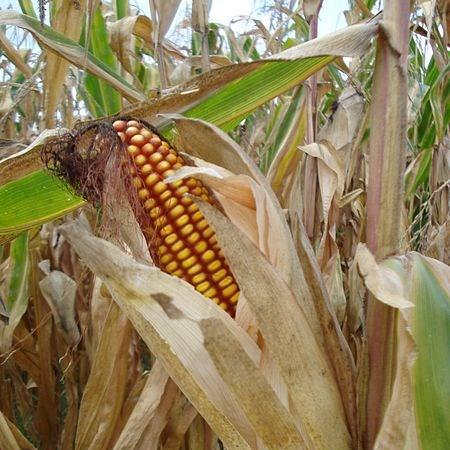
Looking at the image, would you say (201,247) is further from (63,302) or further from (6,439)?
(63,302)

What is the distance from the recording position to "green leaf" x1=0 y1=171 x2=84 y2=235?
111 cm

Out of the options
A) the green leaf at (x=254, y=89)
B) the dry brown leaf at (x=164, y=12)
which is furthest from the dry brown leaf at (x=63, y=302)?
the green leaf at (x=254, y=89)

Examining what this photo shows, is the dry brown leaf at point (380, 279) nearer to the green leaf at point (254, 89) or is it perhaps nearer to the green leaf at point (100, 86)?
the green leaf at point (254, 89)

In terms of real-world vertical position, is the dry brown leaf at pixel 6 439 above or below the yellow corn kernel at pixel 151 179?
below

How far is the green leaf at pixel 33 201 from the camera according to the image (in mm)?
1113

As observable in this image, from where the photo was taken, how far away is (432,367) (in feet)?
2.46

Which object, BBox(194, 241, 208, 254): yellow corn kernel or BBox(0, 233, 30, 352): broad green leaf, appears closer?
BBox(194, 241, 208, 254): yellow corn kernel

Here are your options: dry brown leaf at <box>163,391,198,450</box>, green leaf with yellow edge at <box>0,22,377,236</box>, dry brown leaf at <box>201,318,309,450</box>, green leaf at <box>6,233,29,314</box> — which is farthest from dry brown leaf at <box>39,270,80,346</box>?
dry brown leaf at <box>201,318,309,450</box>

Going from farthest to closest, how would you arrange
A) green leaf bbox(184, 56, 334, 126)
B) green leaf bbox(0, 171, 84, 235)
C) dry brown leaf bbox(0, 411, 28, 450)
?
dry brown leaf bbox(0, 411, 28, 450), green leaf bbox(0, 171, 84, 235), green leaf bbox(184, 56, 334, 126)

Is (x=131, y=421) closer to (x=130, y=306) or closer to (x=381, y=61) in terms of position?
(x=130, y=306)

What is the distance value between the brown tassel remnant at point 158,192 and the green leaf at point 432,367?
28cm

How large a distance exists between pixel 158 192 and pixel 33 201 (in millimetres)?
375

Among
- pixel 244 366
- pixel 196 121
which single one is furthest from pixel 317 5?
pixel 244 366

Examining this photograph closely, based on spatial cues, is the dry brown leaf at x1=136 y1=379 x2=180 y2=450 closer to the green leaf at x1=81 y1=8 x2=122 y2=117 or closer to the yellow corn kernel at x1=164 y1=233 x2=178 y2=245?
the yellow corn kernel at x1=164 y1=233 x2=178 y2=245
